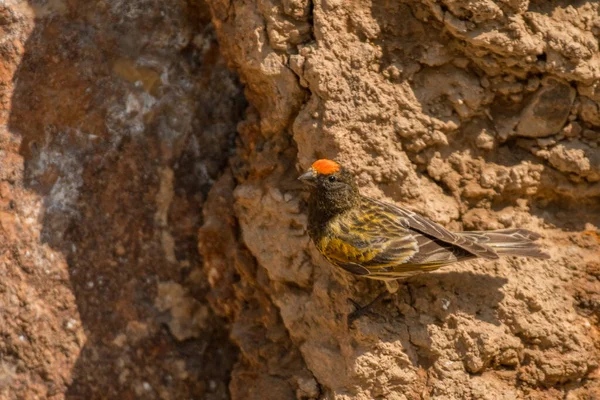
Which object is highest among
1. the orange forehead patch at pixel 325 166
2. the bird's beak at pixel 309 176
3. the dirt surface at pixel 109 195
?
the orange forehead patch at pixel 325 166

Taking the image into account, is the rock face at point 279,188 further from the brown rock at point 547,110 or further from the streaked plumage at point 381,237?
the streaked plumage at point 381,237

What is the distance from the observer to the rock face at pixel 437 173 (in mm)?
5316

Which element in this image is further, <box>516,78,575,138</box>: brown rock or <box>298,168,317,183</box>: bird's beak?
<box>516,78,575,138</box>: brown rock

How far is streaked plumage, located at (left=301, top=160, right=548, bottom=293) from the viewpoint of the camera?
17.4 feet

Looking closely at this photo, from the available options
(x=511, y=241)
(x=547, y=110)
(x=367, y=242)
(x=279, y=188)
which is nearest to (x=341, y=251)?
(x=367, y=242)

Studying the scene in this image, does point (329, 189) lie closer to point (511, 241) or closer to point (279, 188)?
point (279, 188)

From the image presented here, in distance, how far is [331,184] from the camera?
534 centimetres

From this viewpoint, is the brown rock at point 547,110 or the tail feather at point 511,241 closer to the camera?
the tail feather at point 511,241

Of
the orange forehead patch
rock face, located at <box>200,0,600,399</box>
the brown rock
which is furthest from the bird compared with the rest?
the brown rock

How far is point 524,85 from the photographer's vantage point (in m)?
5.52

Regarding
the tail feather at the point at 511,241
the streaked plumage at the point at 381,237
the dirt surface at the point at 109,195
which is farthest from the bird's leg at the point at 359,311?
the dirt surface at the point at 109,195

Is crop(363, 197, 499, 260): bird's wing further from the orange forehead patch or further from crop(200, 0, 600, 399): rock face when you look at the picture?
the orange forehead patch

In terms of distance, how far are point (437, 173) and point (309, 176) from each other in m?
0.84

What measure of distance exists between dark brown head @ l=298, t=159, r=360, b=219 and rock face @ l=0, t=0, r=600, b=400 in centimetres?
13
